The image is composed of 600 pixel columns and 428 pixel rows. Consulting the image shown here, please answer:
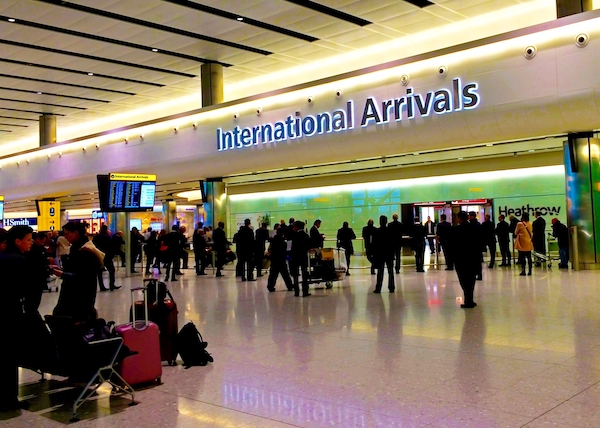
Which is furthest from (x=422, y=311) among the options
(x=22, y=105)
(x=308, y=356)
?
(x=22, y=105)

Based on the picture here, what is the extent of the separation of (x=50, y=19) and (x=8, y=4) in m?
1.11

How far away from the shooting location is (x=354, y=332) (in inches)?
309

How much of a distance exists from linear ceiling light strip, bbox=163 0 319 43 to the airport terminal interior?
61 millimetres

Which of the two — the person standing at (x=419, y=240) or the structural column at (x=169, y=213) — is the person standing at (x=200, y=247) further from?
the structural column at (x=169, y=213)

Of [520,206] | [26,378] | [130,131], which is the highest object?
[130,131]

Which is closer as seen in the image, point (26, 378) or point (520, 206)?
point (26, 378)

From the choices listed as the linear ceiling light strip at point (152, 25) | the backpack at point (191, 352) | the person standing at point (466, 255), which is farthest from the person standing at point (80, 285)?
the linear ceiling light strip at point (152, 25)

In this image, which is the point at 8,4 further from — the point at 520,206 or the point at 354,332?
the point at 520,206

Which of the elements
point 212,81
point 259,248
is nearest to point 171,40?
point 212,81

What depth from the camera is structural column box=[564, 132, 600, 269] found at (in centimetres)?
1474

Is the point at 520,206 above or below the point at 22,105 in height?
below

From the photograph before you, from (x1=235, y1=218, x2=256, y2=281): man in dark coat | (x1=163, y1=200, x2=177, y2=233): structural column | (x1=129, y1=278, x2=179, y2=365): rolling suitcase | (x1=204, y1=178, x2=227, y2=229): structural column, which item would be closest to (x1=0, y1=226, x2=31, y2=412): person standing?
(x1=129, y1=278, x2=179, y2=365): rolling suitcase

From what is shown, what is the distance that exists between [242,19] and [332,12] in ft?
7.21

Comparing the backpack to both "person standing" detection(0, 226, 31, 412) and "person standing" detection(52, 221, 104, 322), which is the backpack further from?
"person standing" detection(0, 226, 31, 412)
